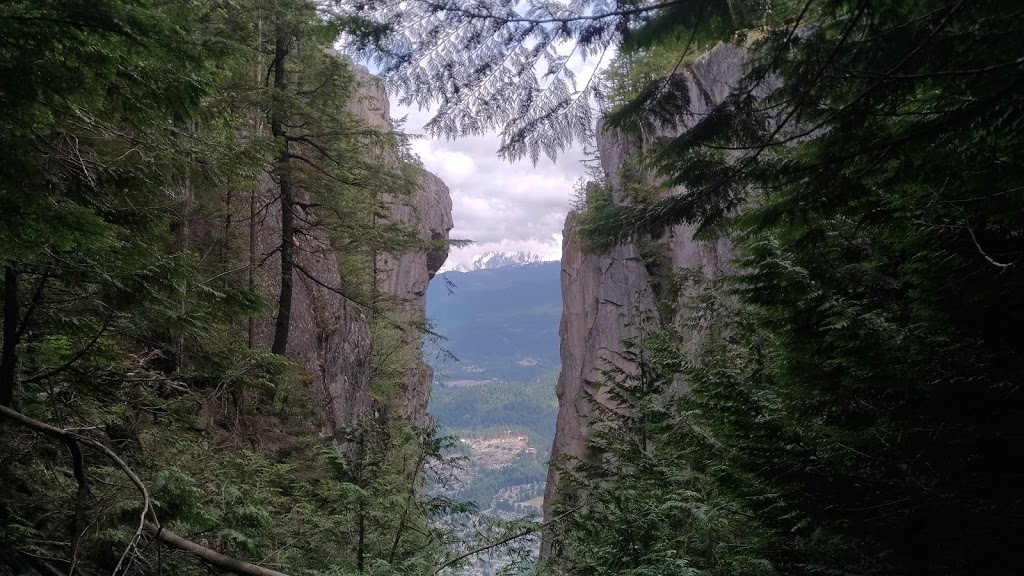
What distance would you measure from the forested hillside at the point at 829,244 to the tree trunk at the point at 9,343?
2.60 m

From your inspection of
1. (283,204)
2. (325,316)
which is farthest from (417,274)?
(283,204)

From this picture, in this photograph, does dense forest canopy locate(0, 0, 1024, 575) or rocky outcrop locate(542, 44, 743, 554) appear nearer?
dense forest canopy locate(0, 0, 1024, 575)

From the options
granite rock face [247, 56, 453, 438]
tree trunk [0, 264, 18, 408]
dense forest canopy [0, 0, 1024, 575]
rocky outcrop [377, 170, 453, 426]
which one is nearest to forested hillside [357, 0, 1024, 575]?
dense forest canopy [0, 0, 1024, 575]

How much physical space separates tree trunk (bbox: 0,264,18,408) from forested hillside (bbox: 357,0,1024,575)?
260cm

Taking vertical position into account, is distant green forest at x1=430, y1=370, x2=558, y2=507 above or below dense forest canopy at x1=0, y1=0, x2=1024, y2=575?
below

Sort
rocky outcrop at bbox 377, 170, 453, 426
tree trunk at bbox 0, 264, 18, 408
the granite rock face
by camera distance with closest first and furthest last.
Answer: tree trunk at bbox 0, 264, 18, 408 < the granite rock face < rocky outcrop at bbox 377, 170, 453, 426

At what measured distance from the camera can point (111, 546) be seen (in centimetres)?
335

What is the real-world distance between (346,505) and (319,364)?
29.8 feet

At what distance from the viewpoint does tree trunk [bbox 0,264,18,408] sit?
3305 millimetres

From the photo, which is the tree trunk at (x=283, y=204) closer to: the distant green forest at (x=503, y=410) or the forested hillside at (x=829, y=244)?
the forested hillside at (x=829, y=244)

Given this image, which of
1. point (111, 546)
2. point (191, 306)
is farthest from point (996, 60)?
point (191, 306)

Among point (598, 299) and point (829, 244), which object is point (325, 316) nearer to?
point (829, 244)

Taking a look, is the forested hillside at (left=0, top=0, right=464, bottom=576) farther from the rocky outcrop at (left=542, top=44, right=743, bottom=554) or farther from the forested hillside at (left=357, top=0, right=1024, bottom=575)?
the rocky outcrop at (left=542, top=44, right=743, bottom=554)

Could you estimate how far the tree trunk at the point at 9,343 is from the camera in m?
3.30
